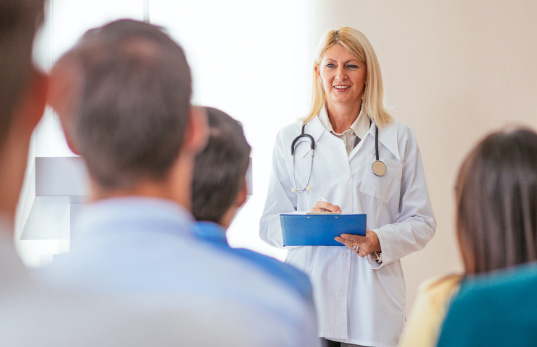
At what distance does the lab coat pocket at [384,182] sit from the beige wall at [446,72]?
3.48 ft

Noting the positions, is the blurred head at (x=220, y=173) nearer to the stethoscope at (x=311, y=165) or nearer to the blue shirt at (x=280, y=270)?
the blue shirt at (x=280, y=270)

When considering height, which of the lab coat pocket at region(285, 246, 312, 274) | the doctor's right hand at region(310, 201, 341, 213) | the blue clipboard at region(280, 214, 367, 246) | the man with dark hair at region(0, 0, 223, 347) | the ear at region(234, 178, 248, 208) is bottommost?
the lab coat pocket at region(285, 246, 312, 274)

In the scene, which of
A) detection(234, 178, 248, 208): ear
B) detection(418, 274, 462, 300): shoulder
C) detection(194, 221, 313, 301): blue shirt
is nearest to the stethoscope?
detection(234, 178, 248, 208): ear

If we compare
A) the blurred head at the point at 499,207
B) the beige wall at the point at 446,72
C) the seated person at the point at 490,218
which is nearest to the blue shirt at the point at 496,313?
the seated person at the point at 490,218

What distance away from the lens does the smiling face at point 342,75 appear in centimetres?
250

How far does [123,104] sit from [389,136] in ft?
6.32

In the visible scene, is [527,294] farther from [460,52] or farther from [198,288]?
[460,52]

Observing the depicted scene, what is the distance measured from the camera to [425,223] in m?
2.39

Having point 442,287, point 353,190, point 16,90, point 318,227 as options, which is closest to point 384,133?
point 353,190

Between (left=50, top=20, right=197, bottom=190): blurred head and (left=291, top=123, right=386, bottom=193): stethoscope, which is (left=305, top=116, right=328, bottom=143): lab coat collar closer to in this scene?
(left=291, top=123, right=386, bottom=193): stethoscope

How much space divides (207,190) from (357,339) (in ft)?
4.06

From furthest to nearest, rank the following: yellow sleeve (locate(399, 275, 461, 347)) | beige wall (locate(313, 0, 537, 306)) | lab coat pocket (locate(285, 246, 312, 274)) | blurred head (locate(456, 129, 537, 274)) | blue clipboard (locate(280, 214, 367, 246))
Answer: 1. beige wall (locate(313, 0, 537, 306))
2. lab coat pocket (locate(285, 246, 312, 274))
3. blue clipboard (locate(280, 214, 367, 246))
4. blurred head (locate(456, 129, 537, 274))
5. yellow sleeve (locate(399, 275, 461, 347))

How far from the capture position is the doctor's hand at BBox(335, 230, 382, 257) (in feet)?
7.19

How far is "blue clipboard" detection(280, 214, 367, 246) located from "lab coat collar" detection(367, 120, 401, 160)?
414 millimetres
